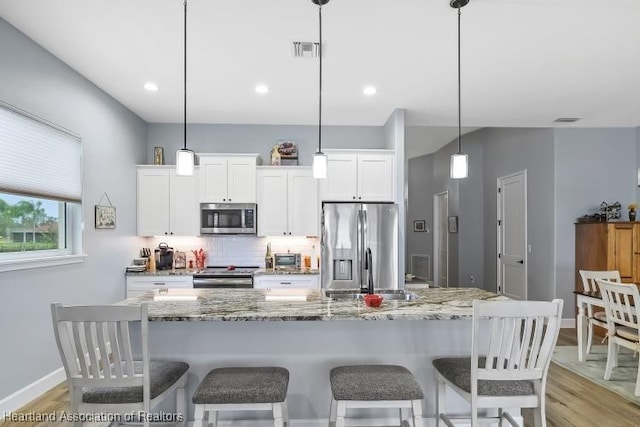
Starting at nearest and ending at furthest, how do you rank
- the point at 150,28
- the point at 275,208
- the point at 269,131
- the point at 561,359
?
the point at 150,28 < the point at 561,359 < the point at 275,208 < the point at 269,131

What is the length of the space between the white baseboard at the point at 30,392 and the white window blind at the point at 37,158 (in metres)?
1.50

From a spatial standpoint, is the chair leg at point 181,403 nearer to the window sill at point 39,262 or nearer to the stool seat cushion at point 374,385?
the stool seat cushion at point 374,385

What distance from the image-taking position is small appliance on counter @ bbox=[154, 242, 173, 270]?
4.61m

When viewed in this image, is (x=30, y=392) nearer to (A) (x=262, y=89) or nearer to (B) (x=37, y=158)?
(B) (x=37, y=158)

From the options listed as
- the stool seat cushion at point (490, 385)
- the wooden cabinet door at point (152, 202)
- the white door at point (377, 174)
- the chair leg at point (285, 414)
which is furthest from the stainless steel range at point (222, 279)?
the stool seat cushion at point (490, 385)

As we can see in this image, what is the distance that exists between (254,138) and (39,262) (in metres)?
2.91

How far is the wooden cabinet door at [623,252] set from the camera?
4.48 metres

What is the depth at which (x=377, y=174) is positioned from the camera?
4.51m

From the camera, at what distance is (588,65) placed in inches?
124

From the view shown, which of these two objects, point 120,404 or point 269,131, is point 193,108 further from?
point 120,404

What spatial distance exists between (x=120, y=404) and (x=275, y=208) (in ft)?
10.4

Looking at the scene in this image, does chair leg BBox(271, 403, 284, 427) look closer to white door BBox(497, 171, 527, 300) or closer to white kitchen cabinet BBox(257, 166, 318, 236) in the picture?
white kitchen cabinet BBox(257, 166, 318, 236)

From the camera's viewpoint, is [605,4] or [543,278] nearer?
[605,4]

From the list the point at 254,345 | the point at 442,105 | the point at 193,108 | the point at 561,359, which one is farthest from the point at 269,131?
the point at 561,359
